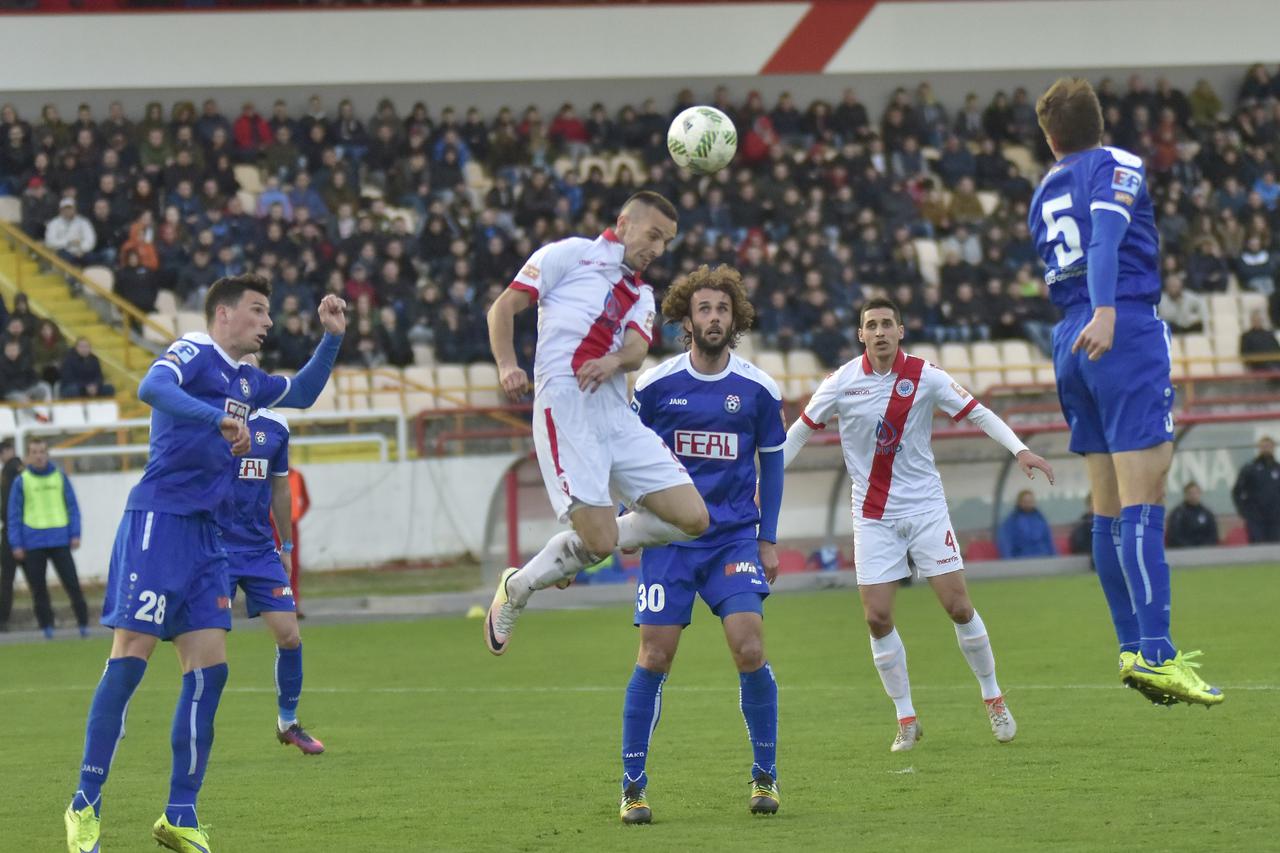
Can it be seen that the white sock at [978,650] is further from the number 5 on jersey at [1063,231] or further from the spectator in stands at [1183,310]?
the spectator in stands at [1183,310]

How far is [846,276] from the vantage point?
26875 millimetres

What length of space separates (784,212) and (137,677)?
71.7 feet

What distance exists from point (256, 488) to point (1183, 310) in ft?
65.7

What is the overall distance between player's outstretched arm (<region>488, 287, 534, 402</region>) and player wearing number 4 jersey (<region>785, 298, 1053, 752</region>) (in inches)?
105

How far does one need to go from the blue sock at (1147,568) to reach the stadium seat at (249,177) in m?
21.6

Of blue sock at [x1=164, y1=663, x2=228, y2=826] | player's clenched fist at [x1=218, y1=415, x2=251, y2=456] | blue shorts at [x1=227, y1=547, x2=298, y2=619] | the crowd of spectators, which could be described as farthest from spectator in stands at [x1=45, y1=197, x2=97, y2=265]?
player's clenched fist at [x1=218, y1=415, x2=251, y2=456]

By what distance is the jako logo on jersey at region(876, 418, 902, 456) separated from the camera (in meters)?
10.2

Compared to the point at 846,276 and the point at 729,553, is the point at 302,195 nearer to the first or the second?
the point at 846,276

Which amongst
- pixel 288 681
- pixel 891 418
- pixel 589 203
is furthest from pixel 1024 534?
pixel 288 681

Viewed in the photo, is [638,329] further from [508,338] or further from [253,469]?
[253,469]

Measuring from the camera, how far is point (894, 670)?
9844 millimetres

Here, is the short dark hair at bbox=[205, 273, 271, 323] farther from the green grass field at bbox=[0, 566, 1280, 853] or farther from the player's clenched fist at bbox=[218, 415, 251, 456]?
the green grass field at bbox=[0, 566, 1280, 853]

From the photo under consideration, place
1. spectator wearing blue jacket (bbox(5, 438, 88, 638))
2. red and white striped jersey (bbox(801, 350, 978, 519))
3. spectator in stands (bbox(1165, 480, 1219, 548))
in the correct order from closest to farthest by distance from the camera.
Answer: red and white striped jersey (bbox(801, 350, 978, 519))
spectator wearing blue jacket (bbox(5, 438, 88, 638))
spectator in stands (bbox(1165, 480, 1219, 548))

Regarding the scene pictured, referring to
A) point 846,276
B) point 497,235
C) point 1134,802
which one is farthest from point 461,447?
point 1134,802
